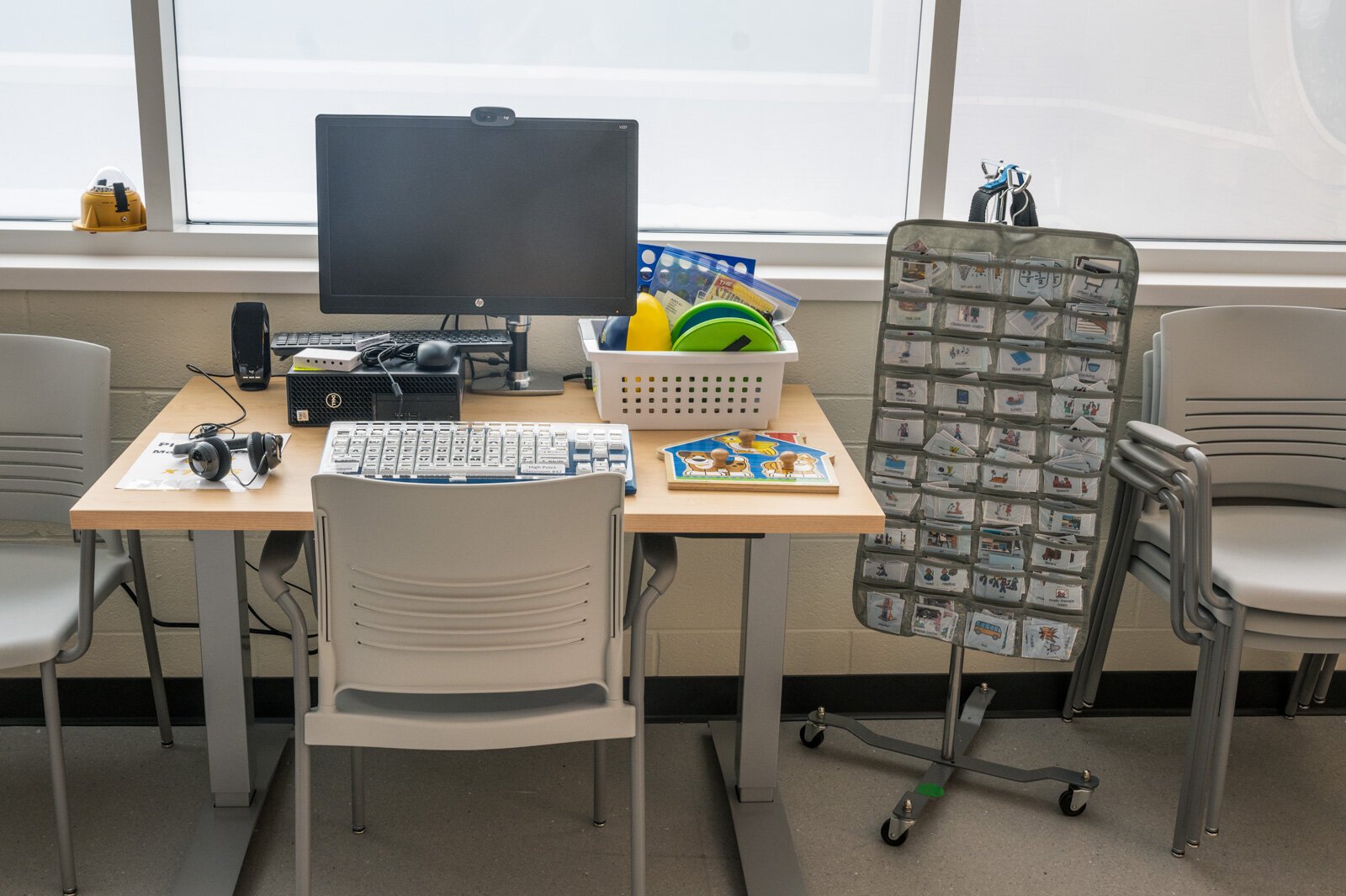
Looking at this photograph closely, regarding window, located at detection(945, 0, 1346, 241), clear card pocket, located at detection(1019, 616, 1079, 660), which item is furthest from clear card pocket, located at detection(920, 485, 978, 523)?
window, located at detection(945, 0, 1346, 241)

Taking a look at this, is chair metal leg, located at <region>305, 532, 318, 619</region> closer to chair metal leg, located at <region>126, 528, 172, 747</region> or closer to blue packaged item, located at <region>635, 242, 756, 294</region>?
chair metal leg, located at <region>126, 528, 172, 747</region>

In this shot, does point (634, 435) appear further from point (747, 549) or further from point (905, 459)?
point (905, 459)

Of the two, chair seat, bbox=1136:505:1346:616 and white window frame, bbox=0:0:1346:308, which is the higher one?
white window frame, bbox=0:0:1346:308

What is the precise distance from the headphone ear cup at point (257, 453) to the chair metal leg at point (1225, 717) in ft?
5.42

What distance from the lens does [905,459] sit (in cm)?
221

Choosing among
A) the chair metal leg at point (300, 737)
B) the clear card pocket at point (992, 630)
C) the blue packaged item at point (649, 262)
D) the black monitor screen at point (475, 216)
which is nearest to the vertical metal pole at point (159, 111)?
the black monitor screen at point (475, 216)

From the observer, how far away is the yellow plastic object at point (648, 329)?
210 centimetres

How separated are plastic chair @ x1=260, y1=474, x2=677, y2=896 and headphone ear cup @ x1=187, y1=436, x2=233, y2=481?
0.13 meters

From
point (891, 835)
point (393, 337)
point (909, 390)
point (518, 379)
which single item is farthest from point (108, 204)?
point (891, 835)

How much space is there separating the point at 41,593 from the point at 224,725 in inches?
15.3

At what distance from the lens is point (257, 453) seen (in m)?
1.75

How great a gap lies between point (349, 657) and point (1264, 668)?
2146 millimetres

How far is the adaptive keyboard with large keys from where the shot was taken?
5.74 ft

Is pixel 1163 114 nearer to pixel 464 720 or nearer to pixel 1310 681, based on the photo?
pixel 1310 681
